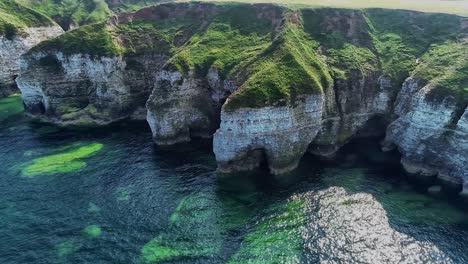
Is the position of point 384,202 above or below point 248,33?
below

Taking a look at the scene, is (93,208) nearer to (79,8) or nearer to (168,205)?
(168,205)

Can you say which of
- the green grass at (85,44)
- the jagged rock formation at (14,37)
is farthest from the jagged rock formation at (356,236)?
the jagged rock formation at (14,37)

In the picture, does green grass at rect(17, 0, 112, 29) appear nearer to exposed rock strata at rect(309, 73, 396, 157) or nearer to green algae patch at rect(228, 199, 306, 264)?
exposed rock strata at rect(309, 73, 396, 157)

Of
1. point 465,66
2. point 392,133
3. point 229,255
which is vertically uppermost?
point 465,66

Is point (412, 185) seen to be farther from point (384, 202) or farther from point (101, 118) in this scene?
point (101, 118)

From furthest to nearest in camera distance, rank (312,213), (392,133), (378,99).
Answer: (378,99)
(392,133)
(312,213)

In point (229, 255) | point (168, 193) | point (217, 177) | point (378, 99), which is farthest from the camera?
point (378, 99)

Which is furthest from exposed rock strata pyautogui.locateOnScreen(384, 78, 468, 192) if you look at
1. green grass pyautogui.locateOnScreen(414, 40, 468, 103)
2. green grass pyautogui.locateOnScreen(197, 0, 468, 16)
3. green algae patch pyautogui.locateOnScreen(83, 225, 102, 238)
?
green algae patch pyautogui.locateOnScreen(83, 225, 102, 238)

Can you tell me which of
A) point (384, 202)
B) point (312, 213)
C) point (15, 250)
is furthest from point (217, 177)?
point (15, 250)
